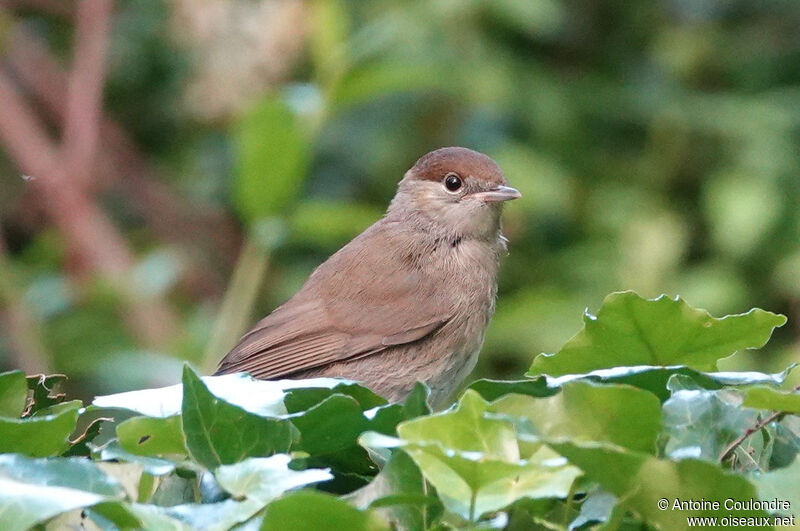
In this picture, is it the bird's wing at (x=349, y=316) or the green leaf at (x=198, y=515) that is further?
the bird's wing at (x=349, y=316)

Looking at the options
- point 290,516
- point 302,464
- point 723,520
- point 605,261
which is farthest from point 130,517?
point 605,261

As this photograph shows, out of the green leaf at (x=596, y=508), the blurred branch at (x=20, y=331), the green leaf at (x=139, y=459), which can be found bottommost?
the blurred branch at (x=20, y=331)

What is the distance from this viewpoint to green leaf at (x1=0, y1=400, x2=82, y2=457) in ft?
4.82

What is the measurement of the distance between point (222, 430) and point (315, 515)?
277mm

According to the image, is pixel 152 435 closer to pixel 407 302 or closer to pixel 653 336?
pixel 653 336

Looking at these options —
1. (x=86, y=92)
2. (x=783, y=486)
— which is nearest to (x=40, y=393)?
(x=783, y=486)

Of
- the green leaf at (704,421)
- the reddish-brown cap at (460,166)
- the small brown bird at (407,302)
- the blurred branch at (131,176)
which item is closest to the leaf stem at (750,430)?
the green leaf at (704,421)

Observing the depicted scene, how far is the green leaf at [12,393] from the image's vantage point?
1673 millimetres

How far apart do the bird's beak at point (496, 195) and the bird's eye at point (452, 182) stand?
0.29ft

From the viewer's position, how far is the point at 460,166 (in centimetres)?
401

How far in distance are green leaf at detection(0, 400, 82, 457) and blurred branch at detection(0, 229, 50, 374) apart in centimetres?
335

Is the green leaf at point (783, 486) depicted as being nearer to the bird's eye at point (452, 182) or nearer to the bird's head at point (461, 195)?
the bird's head at point (461, 195)

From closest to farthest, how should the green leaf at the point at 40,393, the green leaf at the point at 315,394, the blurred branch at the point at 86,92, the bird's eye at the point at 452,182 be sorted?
the green leaf at the point at 315,394 → the green leaf at the point at 40,393 → the bird's eye at the point at 452,182 → the blurred branch at the point at 86,92

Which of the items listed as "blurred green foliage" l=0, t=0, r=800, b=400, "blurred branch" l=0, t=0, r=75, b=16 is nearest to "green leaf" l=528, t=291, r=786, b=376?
"blurred green foliage" l=0, t=0, r=800, b=400
